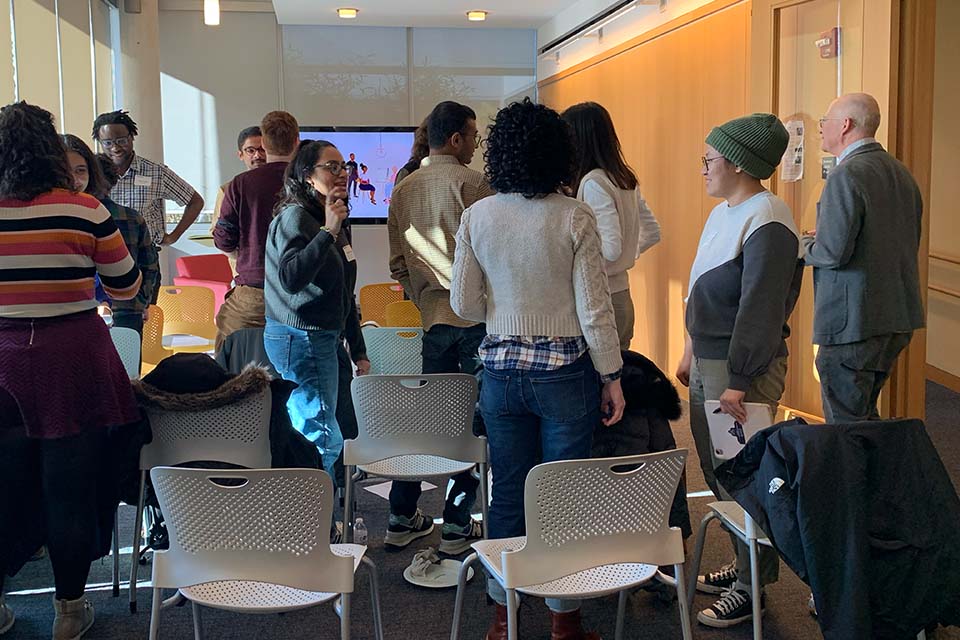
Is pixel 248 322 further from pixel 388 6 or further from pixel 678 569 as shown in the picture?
pixel 388 6

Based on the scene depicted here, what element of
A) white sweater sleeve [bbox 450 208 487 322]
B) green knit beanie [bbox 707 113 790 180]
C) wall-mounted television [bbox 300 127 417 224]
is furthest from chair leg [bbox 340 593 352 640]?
wall-mounted television [bbox 300 127 417 224]

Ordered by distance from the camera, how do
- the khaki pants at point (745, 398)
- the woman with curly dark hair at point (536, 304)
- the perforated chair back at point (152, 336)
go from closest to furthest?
the woman with curly dark hair at point (536, 304) → the khaki pants at point (745, 398) → the perforated chair back at point (152, 336)

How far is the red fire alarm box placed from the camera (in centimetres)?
478

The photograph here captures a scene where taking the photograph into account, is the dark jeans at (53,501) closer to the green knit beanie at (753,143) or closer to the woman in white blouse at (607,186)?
the woman in white blouse at (607,186)

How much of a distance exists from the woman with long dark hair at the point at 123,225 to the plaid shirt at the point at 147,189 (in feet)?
1.34

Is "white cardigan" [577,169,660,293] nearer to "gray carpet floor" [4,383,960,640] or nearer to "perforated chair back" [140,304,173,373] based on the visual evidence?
"gray carpet floor" [4,383,960,640]

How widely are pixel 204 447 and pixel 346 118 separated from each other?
7.74 m

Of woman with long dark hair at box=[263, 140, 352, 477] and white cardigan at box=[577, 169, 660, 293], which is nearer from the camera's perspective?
woman with long dark hair at box=[263, 140, 352, 477]

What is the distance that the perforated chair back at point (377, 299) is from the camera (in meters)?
5.18

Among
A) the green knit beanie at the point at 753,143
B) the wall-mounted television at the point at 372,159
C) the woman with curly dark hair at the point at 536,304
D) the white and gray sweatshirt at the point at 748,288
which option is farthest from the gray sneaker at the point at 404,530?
the wall-mounted television at the point at 372,159

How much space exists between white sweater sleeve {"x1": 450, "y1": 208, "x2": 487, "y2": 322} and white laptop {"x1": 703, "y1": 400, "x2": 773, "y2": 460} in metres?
0.77

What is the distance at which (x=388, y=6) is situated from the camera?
880 cm

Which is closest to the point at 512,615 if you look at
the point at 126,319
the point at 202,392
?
the point at 202,392

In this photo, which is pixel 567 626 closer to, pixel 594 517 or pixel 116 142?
pixel 594 517
